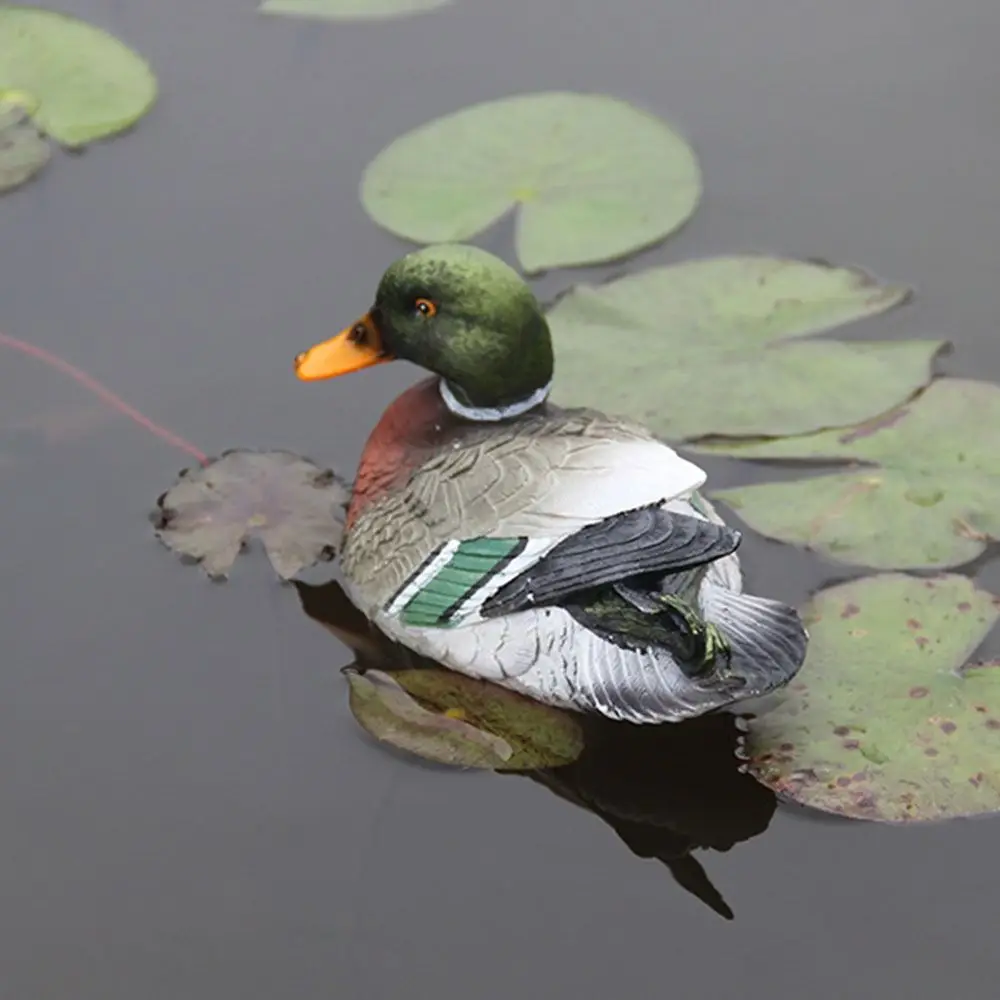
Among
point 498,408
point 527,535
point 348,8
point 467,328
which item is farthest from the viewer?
point 348,8

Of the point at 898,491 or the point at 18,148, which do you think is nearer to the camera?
the point at 898,491

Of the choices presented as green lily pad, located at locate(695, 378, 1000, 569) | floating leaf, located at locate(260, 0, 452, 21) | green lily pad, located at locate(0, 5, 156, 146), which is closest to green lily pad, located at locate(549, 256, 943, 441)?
green lily pad, located at locate(695, 378, 1000, 569)

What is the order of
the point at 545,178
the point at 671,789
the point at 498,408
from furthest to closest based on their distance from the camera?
1. the point at 545,178
2. the point at 498,408
3. the point at 671,789

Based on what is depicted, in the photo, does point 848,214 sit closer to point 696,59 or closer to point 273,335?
point 696,59

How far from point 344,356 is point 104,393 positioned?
0.95 metres

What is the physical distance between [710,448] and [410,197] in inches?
59.2

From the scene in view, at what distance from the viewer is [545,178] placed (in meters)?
5.77

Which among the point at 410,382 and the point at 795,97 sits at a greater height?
the point at 795,97

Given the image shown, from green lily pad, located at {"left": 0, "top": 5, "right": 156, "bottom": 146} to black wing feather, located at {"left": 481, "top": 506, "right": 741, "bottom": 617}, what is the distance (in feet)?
9.58

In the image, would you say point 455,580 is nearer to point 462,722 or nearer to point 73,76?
point 462,722

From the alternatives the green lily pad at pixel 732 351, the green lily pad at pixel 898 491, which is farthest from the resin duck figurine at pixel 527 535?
the green lily pad at pixel 732 351

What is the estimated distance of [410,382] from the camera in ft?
17.6

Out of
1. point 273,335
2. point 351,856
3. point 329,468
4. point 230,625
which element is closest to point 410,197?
point 273,335

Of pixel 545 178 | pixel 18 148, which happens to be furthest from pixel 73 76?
pixel 545 178
